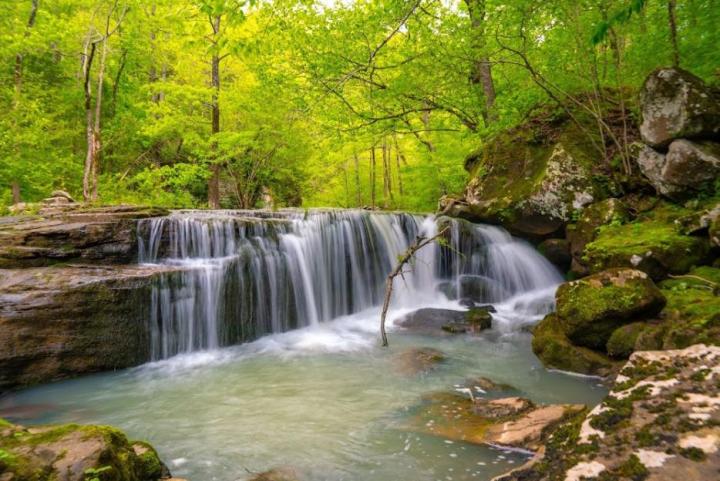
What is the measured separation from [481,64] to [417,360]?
7118 millimetres

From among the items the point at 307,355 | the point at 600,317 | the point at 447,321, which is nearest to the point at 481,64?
the point at 447,321

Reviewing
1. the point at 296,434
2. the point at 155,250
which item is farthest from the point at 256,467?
the point at 155,250

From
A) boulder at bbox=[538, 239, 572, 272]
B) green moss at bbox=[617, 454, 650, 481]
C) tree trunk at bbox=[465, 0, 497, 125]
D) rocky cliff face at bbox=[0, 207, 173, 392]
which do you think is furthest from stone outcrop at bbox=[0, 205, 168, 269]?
boulder at bbox=[538, 239, 572, 272]

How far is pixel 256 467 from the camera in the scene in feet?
11.3

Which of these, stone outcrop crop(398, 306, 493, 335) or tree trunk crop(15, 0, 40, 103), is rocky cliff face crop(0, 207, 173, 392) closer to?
stone outcrop crop(398, 306, 493, 335)

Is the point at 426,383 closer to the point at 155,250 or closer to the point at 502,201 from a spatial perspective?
the point at 155,250

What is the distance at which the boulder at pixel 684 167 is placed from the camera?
6.69 metres

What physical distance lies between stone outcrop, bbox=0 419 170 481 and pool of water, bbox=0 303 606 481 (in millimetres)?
1106

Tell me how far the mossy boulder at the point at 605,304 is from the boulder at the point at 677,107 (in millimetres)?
3292

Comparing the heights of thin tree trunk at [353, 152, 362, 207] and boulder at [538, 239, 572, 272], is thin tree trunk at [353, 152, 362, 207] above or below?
above

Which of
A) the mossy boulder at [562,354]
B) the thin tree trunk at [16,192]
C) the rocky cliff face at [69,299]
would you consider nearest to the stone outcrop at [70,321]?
the rocky cliff face at [69,299]

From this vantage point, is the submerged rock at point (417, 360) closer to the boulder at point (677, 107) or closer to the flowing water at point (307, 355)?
the flowing water at point (307, 355)

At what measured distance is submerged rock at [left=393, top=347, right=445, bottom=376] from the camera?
5.80m

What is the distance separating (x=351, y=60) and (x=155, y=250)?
21.1ft
